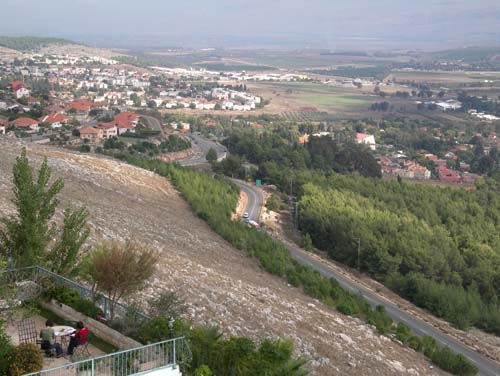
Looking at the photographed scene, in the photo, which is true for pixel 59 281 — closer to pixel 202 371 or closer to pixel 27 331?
pixel 27 331

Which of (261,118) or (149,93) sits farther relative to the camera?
(149,93)

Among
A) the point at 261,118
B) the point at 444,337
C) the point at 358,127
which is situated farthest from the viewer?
the point at 261,118

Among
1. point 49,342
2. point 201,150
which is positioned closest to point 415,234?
point 49,342

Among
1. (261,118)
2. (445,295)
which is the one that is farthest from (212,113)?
(445,295)

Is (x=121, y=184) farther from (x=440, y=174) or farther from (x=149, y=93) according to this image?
(x=149, y=93)

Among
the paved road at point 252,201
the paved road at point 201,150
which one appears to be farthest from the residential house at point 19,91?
the paved road at point 252,201

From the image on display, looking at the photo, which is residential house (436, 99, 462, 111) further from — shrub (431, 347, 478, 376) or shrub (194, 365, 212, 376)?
shrub (194, 365, 212, 376)
